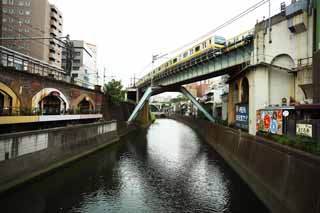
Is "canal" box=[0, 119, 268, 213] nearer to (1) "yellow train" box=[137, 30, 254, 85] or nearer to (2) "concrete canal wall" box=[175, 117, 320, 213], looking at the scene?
(2) "concrete canal wall" box=[175, 117, 320, 213]

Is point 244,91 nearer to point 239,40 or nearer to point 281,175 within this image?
point 239,40

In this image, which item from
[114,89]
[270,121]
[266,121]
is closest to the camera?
[270,121]

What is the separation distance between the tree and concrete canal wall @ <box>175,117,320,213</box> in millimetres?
28358

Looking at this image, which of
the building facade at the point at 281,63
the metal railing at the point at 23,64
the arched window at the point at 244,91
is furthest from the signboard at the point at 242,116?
the metal railing at the point at 23,64

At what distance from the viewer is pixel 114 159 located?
22.8 meters

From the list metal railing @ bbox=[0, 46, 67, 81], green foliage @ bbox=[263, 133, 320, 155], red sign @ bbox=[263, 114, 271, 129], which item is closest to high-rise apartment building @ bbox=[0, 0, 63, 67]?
metal railing @ bbox=[0, 46, 67, 81]

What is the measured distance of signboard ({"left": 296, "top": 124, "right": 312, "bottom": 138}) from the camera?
1174 cm

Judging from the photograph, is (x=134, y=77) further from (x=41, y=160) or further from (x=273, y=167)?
(x=273, y=167)

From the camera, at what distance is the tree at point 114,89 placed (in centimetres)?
4088

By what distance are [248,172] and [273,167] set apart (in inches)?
159


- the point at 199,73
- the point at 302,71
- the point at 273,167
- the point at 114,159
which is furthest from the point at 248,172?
the point at 199,73

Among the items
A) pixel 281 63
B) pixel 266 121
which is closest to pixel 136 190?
pixel 266 121

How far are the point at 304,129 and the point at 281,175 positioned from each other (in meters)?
3.27

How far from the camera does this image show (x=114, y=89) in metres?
41.1
